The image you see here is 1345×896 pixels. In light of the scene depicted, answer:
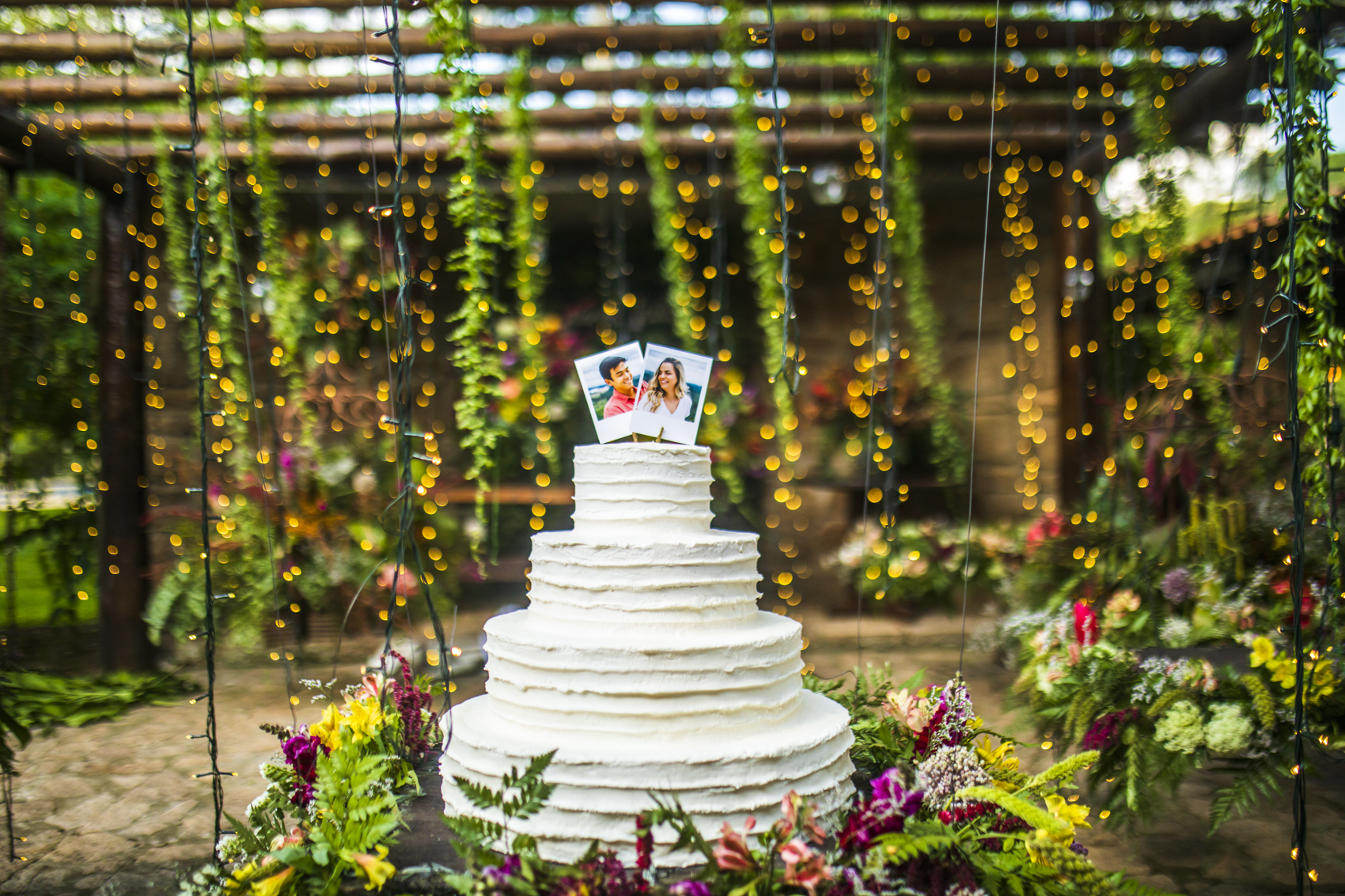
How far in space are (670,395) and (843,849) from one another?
3.74 ft

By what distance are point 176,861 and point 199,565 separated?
266cm

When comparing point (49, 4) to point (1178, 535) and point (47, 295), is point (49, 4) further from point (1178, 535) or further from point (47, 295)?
point (1178, 535)

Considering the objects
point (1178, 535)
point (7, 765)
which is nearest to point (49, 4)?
point (7, 765)

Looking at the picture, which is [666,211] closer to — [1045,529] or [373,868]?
[1045,529]

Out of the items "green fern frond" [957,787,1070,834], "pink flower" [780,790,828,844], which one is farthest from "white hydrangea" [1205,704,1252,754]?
"pink flower" [780,790,828,844]

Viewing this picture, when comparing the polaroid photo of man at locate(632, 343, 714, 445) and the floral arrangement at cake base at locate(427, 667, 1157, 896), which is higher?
the polaroid photo of man at locate(632, 343, 714, 445)

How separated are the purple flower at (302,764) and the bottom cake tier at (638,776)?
0.40m

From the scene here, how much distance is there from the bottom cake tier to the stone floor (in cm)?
155

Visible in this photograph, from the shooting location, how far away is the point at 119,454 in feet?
15.8

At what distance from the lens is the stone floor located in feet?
8.28

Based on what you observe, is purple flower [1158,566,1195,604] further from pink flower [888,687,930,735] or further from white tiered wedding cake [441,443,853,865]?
white tiered wedding cake [441,443,853,865]

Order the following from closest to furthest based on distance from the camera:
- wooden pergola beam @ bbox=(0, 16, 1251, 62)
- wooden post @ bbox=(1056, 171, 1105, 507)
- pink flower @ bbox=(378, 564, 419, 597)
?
wooden pergola beam @ bbox=(0, 16, 1251, 62) < pink flower @ bbox=(378, 564, 419, 597) < wooden post @ bbox=(1056, 171, 1105, 507)

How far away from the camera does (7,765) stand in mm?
2504

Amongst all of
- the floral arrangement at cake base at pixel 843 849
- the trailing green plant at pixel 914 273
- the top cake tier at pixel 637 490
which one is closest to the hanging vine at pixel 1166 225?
the trailing green plant at pixel 914 273
